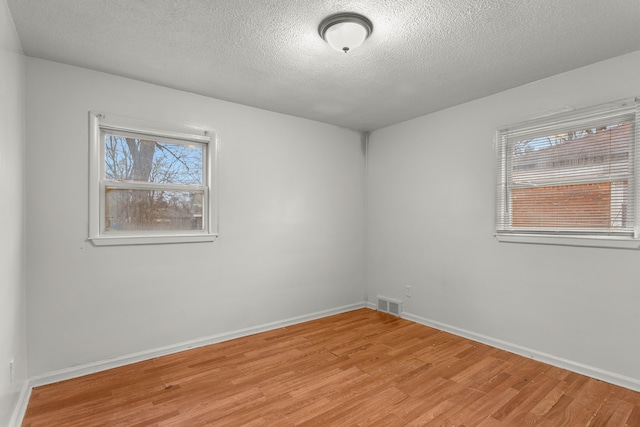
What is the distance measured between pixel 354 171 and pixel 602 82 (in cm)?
277

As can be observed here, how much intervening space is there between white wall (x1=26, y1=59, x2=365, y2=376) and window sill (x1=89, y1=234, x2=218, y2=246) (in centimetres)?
5

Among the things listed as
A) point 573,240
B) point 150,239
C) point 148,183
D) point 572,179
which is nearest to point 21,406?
point 150,239

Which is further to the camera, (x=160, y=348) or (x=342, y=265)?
(x=342, y=265)

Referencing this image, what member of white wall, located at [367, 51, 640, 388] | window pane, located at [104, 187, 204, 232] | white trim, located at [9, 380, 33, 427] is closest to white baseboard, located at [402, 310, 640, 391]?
white wall, located at [367, 51, 640, 388]

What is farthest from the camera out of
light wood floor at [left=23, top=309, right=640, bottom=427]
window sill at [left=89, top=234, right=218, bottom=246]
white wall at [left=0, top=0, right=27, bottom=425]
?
window sill at [left=89, top=234, right=218, bottom=246]

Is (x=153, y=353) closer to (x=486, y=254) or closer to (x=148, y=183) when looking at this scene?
(x=148, y=183)

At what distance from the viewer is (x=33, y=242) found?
8.33ft

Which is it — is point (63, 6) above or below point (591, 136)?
above

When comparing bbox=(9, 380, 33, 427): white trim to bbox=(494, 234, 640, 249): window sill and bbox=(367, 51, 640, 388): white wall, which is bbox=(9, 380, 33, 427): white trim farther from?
bbox=(494, 234, 640, 249): window sill

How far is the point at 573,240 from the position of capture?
277cm

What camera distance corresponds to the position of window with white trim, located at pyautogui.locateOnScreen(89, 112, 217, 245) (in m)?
2.85

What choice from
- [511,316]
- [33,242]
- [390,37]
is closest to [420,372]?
[511,316]

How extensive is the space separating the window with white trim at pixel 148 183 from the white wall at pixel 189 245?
0.09 metres

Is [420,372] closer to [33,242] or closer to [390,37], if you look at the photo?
[390,37]
